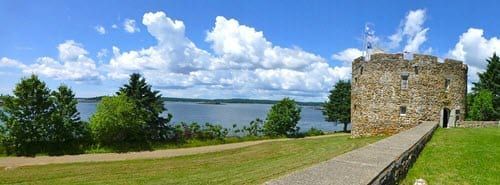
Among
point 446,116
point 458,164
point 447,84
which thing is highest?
point 447,84

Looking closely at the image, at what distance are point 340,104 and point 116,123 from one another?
2988cm

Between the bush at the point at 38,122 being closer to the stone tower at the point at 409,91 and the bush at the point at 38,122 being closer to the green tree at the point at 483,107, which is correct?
the stone tower at the point at 409,91

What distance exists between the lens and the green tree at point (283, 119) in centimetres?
4356

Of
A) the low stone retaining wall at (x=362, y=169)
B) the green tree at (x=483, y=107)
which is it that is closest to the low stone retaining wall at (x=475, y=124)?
the green tree at (x=483, y=107)

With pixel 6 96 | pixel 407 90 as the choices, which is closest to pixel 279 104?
pixel 407 90

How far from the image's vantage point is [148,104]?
36094 mm

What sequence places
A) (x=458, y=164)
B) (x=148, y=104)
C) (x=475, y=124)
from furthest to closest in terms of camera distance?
(x=148, y=104) < (x=475, y=124) < (x=458, y=164)

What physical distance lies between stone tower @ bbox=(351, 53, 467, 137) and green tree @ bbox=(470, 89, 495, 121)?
17.7 meters

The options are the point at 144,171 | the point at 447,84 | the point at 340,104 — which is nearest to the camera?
the point at 144,171

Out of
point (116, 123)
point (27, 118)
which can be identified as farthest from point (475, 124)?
point (27, 118)

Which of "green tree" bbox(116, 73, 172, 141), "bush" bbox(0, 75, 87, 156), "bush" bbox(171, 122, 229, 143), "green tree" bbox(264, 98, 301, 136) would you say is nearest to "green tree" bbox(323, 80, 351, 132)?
"green tree" bbox(264, 98, 301, 136)

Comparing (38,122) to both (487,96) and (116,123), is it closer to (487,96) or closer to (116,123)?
(116,123)

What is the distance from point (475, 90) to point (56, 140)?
136ft

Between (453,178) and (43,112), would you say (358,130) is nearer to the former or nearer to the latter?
(453,178)
